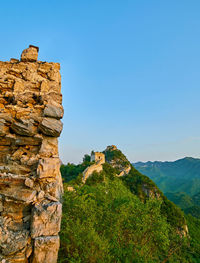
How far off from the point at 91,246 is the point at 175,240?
7046mm

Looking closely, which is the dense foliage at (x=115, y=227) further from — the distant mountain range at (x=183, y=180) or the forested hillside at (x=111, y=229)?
the distant mountain range at (x=183, y=180)

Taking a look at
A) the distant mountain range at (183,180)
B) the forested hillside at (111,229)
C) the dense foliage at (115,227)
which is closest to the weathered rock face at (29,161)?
the forested hillside at (111,229)

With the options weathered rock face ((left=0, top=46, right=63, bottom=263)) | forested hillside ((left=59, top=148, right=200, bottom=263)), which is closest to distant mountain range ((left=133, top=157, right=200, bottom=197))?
forested hillside ((left=59, top=148, right=200, bottom=263))

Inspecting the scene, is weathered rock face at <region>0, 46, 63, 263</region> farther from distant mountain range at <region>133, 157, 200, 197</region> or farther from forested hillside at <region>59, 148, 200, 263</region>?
distant mountain range at <region>133, 157, 200, 197</region>

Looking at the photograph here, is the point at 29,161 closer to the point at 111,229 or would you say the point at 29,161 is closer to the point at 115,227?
the point at 111,229

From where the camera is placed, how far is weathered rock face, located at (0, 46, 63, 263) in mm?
4324

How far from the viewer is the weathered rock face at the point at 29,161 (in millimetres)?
4324

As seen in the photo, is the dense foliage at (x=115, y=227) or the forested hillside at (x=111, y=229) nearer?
the forested hillside at (x=111, y=229)

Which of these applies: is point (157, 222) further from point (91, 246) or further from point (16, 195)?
point (16, 195)

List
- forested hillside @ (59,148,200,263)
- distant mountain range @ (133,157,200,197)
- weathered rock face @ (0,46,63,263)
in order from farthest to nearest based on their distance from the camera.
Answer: distant mountain range @ (133,157,200,197) → forested hillside @ (59,148,200,263) → weathered rock face @ (0,46,63,263)

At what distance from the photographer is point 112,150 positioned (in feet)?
226

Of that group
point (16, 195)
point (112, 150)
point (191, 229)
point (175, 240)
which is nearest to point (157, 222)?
point (175, 240)

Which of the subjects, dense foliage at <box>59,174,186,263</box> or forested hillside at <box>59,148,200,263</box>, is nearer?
forested hillside at <box>59,148,200,263</box>

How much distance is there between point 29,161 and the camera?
17.0 feet
